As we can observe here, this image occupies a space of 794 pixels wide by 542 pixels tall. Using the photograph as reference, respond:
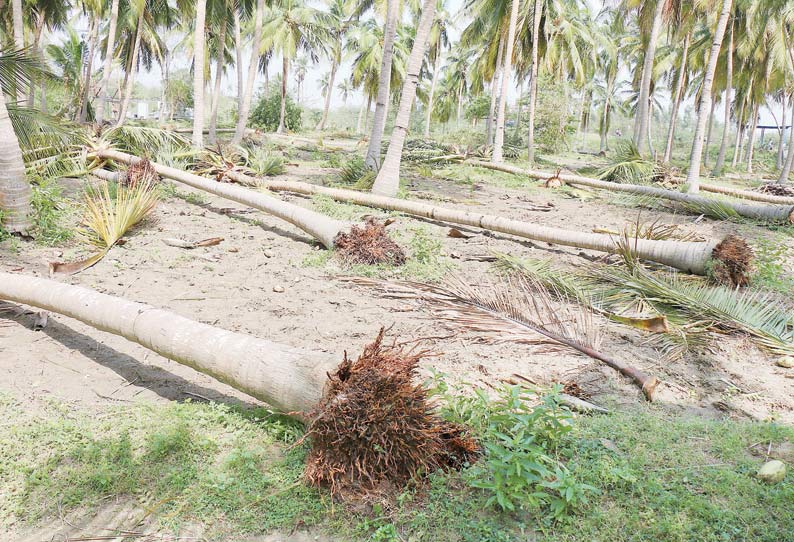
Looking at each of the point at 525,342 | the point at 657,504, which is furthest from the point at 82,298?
the point at 657,504

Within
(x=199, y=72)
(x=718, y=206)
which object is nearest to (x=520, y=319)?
(x=718, y=206)

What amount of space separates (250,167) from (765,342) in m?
10.6

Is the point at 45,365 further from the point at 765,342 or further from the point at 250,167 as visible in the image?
the point at 250,167

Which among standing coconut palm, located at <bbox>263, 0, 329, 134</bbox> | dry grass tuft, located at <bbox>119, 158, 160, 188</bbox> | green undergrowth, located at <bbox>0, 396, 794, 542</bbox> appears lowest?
green undergrowth, located at <bbox>0, 396, 794, 542</bbox>

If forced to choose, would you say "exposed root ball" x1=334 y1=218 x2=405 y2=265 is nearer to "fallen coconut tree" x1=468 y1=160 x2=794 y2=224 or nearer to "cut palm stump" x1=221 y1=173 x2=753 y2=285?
"cut palm stump" x1=221 y1=173 x2=753 y2=285

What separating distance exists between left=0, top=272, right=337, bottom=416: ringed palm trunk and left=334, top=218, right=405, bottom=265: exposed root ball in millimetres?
2797

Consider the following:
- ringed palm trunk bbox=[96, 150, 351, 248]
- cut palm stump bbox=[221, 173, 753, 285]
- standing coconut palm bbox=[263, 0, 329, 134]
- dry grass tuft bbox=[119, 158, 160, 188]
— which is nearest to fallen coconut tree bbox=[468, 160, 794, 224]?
cut palm stump bbox=[221, 173, 753, 285]

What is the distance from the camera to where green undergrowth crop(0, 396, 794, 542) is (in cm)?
233

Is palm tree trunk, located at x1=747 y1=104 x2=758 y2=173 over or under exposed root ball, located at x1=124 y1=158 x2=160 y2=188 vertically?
over

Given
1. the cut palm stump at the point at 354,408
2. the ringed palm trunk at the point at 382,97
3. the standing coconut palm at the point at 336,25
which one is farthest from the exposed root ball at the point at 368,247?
the standing coconut palm at the point at 336,25

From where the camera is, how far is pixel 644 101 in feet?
60.5

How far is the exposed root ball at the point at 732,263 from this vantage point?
539 cm

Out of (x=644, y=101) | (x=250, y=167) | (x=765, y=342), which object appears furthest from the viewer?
(x=644, y=101)

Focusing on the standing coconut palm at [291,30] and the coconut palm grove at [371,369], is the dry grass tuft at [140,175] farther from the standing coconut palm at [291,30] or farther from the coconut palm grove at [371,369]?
the standing coconut palm at [291,30]
